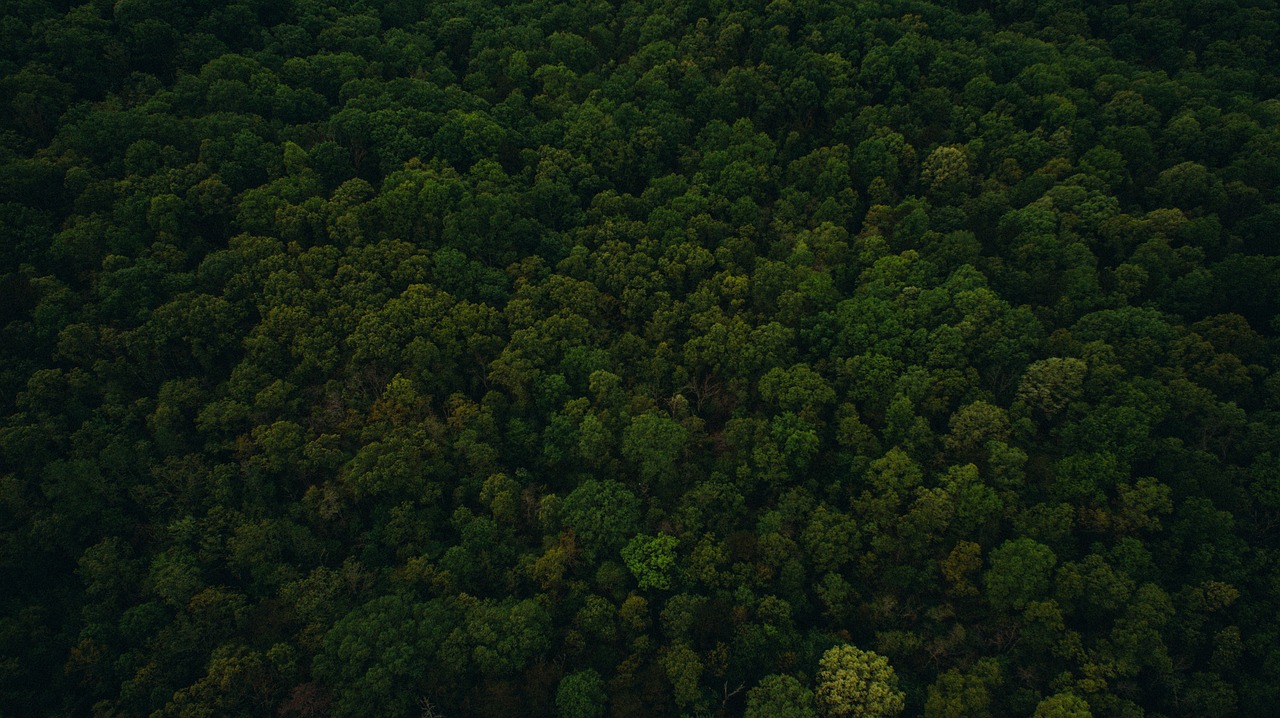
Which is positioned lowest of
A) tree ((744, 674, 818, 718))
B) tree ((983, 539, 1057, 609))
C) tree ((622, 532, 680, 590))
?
tree ((744, 674, 818, 718))

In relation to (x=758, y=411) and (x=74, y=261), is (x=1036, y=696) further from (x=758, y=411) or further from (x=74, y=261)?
(x=74, y=261)

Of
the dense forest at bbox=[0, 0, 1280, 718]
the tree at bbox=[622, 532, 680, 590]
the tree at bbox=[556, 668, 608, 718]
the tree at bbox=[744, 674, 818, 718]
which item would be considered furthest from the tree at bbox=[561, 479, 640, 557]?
the tree at bbox=[744, 674, 818, 718]

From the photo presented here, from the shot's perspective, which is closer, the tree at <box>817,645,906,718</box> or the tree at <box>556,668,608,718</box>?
the tree at <box>817,645,906,718</box>

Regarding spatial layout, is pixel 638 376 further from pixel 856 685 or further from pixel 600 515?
pixel 856 685

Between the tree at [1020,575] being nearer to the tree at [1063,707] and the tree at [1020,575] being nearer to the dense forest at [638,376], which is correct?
the dense forest at [638,376]

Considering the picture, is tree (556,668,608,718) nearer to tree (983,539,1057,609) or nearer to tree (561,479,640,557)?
tree (561,479,640,557)

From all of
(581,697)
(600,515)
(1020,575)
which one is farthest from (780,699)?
(1020,575)

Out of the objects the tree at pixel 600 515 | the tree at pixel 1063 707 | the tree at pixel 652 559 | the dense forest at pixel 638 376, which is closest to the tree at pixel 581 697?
the dense forest at pixel 638 376
